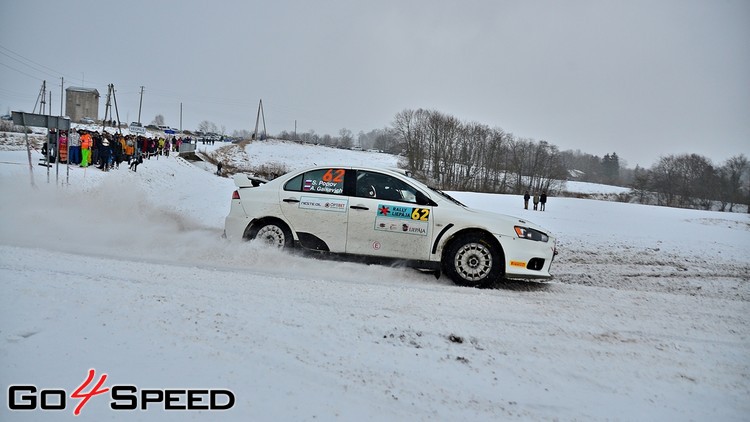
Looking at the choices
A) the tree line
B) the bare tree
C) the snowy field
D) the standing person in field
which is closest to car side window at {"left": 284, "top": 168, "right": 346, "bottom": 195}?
the snowy field

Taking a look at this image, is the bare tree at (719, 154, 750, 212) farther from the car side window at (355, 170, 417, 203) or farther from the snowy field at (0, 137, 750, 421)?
the car side window at (355, 170, 417, 203)

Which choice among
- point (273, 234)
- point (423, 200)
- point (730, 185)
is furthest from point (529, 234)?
point (730, 185)

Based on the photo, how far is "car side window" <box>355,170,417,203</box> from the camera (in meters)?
6.59

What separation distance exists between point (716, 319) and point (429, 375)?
407 centimetres

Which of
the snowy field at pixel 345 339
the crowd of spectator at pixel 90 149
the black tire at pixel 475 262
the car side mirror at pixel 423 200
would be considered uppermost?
the crowd of spectator at pixel 90 149

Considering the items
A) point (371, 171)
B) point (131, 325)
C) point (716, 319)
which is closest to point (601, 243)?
point (716, 319)

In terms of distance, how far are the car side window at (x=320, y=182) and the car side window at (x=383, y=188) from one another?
0.30 m

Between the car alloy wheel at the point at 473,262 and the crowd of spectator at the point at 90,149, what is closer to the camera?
the car alloy wheel at the point at 473,262

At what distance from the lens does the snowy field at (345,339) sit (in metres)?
2.83

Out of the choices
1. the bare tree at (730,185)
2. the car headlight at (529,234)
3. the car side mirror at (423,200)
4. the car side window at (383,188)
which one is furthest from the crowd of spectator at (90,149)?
the bare tree at (730,185)

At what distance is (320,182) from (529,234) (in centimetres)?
316

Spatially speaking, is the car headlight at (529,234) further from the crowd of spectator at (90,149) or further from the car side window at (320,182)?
the crowd of spectator at (90,149)

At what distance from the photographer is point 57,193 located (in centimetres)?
961

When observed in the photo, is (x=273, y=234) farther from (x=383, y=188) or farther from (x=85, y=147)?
(x=85, y=147)
